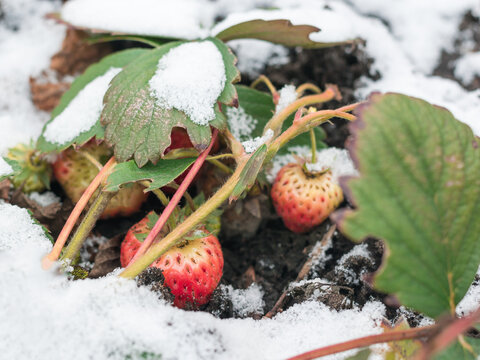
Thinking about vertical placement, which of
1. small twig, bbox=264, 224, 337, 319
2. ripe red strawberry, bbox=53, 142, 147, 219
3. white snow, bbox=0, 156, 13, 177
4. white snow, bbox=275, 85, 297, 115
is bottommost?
small twig, bbox=264, 224, 337, 319

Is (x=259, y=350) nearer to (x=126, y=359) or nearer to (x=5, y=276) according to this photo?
(x=126, y=359)

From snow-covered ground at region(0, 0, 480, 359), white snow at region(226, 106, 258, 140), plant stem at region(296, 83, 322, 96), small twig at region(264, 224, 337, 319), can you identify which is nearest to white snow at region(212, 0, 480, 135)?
snow-covered ground at region(0, 0, 480, 359)

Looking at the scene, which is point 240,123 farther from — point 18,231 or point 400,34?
point 400,34

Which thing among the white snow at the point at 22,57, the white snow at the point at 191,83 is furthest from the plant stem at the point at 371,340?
the white snow at the point at 22,57

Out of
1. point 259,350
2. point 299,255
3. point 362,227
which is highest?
point 362,227

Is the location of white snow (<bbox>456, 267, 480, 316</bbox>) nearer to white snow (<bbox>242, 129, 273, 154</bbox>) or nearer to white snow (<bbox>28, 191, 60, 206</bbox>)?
white snow (<bbox>242, 129, 273, 154</bbox>)

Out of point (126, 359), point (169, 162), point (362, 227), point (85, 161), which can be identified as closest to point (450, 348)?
point (362, 227)
